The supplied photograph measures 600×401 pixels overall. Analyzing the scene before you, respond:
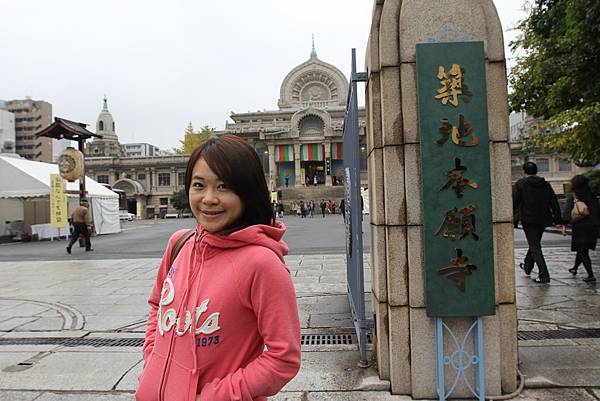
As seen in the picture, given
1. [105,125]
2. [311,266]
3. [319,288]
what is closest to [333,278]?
[319,288]

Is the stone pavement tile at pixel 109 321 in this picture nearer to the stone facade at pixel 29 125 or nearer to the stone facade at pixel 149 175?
the stone facade at pixel 149 175

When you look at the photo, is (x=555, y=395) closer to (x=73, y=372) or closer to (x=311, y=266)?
(x=73, y=372)

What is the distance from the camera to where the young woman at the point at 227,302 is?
1.40m

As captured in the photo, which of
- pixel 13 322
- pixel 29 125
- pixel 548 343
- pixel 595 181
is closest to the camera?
pixel 548 343

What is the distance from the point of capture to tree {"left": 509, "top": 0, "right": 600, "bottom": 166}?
348 inches

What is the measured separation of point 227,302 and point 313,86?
64.7 m

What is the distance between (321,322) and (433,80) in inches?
122

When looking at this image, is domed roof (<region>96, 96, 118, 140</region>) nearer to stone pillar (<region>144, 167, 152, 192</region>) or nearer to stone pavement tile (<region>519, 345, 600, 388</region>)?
stone pillar (<region>144, 167, 152, 192</region>)

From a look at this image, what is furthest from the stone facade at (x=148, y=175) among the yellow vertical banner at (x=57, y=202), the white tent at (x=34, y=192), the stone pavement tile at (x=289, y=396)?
the stone pavement tile at (x=289, y=396)

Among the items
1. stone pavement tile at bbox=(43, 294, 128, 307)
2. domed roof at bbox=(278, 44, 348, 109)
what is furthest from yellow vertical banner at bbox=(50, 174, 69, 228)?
domed roof at bbox=(278, 44, 348, 109)

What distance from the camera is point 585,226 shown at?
6.68 metres

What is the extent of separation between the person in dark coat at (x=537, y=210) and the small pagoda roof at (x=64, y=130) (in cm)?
1776

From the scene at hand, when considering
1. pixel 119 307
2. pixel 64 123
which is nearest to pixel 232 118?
pixel 64 123

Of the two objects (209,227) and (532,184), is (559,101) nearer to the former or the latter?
(532,184)
